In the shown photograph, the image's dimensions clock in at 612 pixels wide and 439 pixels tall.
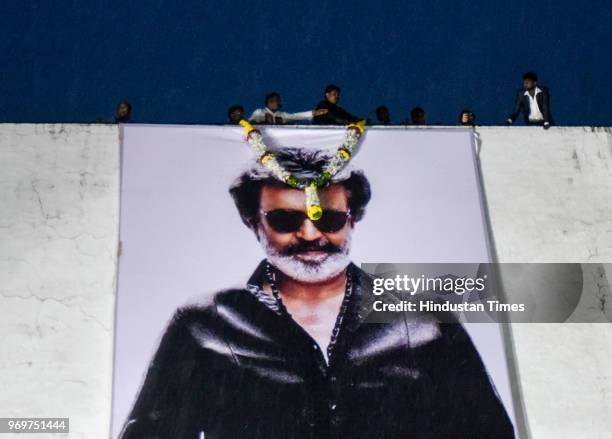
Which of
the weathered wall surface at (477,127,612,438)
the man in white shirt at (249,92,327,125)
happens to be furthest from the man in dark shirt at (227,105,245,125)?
the weathered wall surface at (477,127,612,438)

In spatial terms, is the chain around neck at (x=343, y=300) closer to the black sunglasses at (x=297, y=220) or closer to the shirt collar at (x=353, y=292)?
the shirt collar at (x=353, y=292)

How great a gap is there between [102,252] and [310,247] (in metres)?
1.97

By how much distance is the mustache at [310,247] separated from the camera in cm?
761

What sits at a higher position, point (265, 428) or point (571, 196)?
point (571, 196)

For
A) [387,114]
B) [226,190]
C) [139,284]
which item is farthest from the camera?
[387,114]

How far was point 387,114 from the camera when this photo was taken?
8.80 m

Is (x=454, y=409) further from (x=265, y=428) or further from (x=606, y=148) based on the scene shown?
(x=606, y=148)

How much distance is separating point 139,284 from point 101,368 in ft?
2.65

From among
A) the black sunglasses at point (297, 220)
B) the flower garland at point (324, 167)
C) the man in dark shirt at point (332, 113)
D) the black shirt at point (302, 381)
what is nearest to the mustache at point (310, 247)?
the black sunglasses at point (297, 220)

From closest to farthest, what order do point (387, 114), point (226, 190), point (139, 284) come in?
point (139, 284) → point (226, 190) → point (387, 114)

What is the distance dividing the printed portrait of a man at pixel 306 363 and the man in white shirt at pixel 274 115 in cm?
101

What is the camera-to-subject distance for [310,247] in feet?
25.1

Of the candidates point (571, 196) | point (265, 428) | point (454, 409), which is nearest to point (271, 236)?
point (265, 428)

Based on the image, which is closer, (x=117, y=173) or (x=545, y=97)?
(x=117, y=173)
